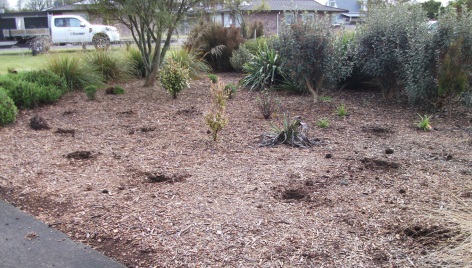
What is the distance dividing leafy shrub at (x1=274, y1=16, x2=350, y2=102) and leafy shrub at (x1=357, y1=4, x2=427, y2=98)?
56 centimetres

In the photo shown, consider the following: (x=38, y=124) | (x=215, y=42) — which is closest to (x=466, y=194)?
(x=38, y=124)

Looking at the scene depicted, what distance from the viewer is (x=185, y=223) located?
388 centimetres

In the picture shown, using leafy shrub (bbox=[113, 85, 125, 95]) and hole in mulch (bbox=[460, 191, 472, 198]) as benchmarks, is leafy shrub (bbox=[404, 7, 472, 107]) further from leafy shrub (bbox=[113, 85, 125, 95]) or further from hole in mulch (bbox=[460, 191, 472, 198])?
leafy shrub (bbox=[113, 85, 125, 95])

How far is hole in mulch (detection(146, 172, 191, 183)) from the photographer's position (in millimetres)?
4914

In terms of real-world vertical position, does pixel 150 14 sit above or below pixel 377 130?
above

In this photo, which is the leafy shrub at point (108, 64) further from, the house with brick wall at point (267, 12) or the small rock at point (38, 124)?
the house with brick wall at point (267, 12)

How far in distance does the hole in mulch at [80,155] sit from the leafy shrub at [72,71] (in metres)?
5.06

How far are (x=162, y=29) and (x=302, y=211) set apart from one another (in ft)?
25.3

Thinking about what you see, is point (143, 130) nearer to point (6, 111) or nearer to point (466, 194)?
point (6, 111)

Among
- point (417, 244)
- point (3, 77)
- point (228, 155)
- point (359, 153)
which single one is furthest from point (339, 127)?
point (3, 77)

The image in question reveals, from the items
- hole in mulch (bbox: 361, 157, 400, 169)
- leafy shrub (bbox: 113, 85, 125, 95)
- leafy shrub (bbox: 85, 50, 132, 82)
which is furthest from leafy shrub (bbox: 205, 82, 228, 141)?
leafy shrub (bbox: 85, 50, 132, 82)

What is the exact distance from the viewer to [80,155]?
19.4 ft

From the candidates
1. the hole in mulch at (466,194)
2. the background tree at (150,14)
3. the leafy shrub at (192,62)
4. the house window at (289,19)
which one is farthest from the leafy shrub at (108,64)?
the hole in mulch at (466,194)

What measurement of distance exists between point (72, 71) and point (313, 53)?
5.71 m
